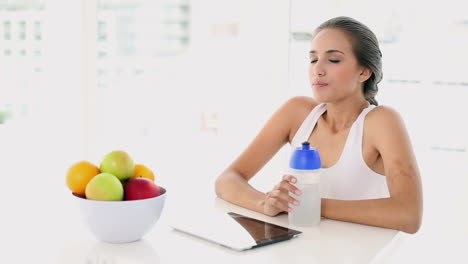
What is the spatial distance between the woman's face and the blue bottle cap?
0.48m

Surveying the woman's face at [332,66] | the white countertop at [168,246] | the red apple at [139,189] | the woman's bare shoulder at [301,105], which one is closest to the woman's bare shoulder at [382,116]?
the woman's face at [332,66]

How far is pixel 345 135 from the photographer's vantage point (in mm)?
1858

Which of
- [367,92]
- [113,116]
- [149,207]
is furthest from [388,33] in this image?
[149,207]

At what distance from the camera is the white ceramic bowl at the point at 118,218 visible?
1241 mm

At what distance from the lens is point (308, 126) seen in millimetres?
1962

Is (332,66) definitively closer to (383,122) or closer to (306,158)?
(383,122)

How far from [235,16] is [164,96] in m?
0.62

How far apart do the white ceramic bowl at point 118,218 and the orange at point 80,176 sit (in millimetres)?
28

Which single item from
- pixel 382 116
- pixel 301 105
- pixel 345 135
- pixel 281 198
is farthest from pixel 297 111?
pixel 281 198

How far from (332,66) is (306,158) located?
0.55 metres

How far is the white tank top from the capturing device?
1799mm

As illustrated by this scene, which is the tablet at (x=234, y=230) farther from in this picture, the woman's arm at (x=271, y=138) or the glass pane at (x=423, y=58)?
the glass pane at (x=423, y=58)

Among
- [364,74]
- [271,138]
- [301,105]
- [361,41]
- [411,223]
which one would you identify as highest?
[361,41]

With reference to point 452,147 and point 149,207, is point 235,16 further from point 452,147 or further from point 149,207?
point 149,207
